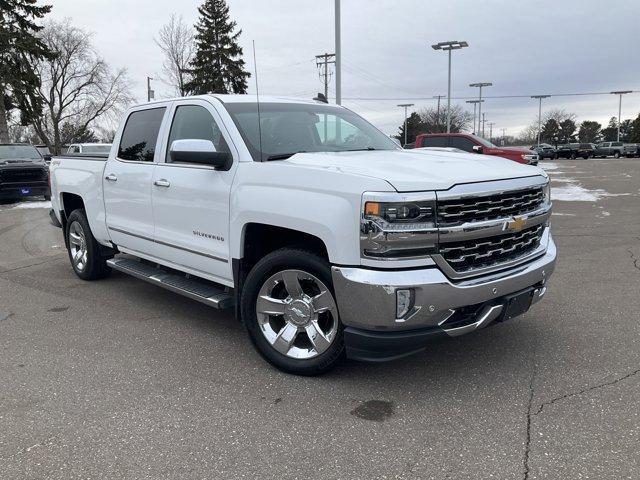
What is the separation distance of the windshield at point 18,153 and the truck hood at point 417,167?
15380 mm

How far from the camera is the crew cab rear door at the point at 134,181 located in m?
4.99

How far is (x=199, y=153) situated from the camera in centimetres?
392

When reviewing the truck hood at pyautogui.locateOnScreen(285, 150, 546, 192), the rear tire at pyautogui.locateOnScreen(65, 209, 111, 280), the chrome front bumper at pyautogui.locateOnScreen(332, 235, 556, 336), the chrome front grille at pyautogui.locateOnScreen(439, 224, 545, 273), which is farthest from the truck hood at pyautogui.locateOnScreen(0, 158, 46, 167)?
the chrome front grille at pyautogui.locateOnScreen(439, 224, 545, 273)

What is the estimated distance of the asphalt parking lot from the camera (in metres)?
2.82

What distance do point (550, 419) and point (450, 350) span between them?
1122mm

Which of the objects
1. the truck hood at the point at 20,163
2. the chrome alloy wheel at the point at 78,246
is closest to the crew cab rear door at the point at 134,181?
the chrome alloy wheel at the point at 78,246

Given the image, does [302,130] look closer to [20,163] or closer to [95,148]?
[95,148]

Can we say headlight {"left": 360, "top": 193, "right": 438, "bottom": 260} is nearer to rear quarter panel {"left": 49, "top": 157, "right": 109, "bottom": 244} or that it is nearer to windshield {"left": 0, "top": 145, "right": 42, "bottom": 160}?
rear quarter panel {"left": 49, "top": 157, "right": 109, "bottom": 244}

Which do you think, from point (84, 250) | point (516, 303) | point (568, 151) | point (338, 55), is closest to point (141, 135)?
point (84, 250)

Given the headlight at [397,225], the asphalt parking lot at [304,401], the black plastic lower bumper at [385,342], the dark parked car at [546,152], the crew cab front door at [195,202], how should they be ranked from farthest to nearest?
the dark parked car at [546,152]
the crew cab front door at [195,202]
the black plastic lower bumper at [385,342]
the headlight at [397,225]
the asphalt parking lot at [304,401]

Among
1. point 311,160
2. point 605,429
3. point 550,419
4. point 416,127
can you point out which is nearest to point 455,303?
point 550,419

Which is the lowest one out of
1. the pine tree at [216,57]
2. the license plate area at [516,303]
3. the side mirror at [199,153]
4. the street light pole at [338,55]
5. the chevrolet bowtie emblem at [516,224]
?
the license plate area at [516,303]

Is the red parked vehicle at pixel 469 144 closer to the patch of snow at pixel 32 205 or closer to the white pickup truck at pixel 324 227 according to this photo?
the patch of snow at pixel 32 205

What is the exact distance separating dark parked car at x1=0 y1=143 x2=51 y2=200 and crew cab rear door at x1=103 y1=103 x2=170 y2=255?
38.2ft
